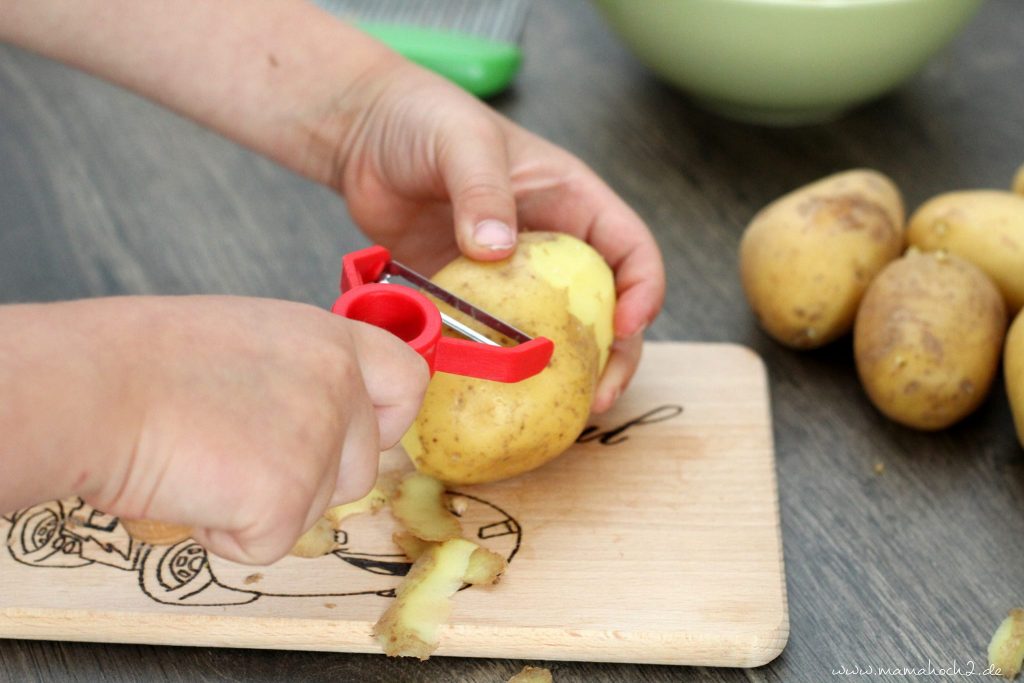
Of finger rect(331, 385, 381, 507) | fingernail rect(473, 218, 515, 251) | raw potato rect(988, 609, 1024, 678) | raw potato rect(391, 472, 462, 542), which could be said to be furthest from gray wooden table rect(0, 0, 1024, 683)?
fingernail rect(473, 218, 515, 251)

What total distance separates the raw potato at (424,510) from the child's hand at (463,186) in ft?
0.62

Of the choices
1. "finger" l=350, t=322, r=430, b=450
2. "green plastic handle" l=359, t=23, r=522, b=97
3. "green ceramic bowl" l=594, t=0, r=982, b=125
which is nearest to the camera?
"finger" l=350, t=322, r=430, b=450

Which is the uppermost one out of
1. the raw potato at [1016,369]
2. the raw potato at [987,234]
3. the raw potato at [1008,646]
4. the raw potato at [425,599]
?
the raw potato at [987,234]

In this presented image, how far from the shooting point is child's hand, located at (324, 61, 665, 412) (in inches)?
39.4

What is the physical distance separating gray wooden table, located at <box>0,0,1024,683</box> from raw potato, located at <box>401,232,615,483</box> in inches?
6.8

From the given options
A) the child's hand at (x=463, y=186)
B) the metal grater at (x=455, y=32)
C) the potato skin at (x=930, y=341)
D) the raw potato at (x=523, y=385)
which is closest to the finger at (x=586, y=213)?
the child's hand at (x=463, y=186)

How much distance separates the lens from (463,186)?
3.17 ft

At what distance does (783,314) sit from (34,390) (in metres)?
0.76

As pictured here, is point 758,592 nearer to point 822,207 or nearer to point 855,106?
point 822,207

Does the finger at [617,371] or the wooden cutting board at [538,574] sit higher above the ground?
the finger at [617,371]

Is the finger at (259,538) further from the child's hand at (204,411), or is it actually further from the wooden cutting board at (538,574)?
the wooden cutting board at (538,574)

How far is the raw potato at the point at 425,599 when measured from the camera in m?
0.80

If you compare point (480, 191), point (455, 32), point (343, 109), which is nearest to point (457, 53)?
point (455, 32)

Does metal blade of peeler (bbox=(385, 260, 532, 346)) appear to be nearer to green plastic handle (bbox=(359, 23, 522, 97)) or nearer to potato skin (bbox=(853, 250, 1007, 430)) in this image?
potato skin (bbox=(853, 250, 1007, 430))
